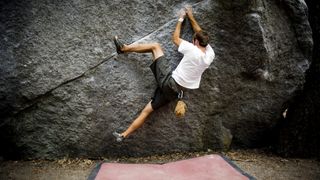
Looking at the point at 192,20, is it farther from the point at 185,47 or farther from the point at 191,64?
the point at 191,64

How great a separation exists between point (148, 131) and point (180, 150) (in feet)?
2.32

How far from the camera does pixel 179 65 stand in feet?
18.0

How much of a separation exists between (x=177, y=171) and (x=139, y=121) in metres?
1.05

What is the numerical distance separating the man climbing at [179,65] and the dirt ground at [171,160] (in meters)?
0.80

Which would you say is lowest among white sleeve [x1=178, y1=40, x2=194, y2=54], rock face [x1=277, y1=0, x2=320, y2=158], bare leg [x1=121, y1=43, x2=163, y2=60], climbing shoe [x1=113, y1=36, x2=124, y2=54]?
rock face [x1=277, y1=0, x2=320, y2=158]

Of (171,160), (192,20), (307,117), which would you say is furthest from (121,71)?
(307,117)

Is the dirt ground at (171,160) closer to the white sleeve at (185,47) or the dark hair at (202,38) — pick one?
the white sleeve at (185,47)

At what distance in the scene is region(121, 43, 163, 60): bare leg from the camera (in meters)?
5.46

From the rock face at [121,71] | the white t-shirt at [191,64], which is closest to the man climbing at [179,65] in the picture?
the white t-shirt at [191,64]

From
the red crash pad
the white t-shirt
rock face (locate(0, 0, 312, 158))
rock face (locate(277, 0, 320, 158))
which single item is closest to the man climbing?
the white t-shirt

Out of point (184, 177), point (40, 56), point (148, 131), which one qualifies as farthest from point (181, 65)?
point (40, 56)

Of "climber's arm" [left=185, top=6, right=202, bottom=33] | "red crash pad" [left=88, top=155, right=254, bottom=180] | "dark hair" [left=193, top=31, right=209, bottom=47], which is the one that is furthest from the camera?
"climber's arm" [left=185, top=6, right=202, bottom=33]

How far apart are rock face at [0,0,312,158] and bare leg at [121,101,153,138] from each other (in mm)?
233

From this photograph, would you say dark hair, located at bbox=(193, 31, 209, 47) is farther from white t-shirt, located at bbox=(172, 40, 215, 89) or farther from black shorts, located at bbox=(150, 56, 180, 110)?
black shorts, located at bbox=(150, 56, 180, 110)
